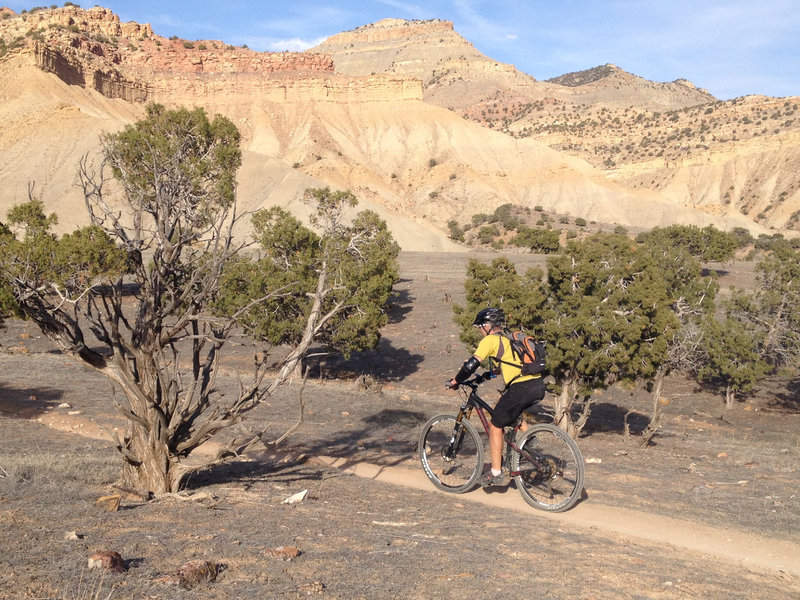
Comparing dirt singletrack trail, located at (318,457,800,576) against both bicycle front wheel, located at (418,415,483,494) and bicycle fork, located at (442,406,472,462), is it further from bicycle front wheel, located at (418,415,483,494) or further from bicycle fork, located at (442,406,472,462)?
bicycle fork, located at (442,406,472,462)

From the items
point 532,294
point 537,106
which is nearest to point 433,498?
point 532,294

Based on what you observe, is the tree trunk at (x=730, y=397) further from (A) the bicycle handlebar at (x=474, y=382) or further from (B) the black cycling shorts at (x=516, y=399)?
(B) the black cycling shorts at (x=516, y=399)

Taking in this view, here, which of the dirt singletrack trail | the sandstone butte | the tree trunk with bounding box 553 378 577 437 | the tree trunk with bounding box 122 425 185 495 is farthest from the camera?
the sandstone butte

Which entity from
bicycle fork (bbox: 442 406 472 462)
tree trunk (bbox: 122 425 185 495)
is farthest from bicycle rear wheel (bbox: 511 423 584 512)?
tree trunk (bbox: 122 425 185 495)

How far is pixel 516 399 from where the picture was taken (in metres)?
6.68

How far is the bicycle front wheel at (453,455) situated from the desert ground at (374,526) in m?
0.21

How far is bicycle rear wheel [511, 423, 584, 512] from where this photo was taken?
A: 22.0ft

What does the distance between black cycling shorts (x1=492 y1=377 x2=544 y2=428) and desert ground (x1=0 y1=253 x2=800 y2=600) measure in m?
0.98

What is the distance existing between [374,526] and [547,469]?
2130 millimetres

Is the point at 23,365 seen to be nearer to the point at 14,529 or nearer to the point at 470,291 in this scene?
the point at 470,291

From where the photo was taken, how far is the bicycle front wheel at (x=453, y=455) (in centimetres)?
732

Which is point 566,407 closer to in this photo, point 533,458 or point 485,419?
point 485,419

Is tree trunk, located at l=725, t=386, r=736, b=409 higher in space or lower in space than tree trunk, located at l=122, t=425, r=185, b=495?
lower

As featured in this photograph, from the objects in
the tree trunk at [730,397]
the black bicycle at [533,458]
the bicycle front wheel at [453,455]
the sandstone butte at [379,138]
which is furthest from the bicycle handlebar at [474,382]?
the sandstone butte at [379,138]
